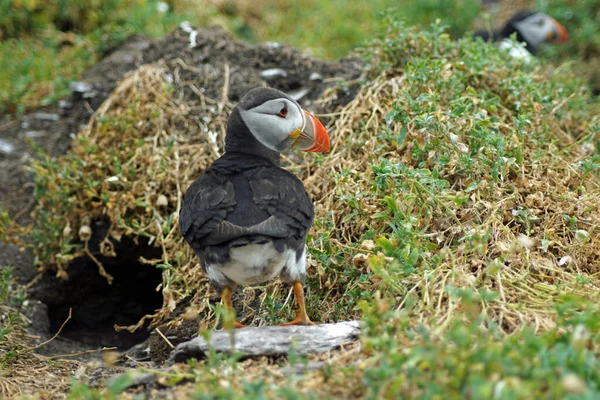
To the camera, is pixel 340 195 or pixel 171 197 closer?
pixel 340 195

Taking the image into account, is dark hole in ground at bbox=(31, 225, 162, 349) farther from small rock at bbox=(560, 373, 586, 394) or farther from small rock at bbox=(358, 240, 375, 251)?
small rock at bbox=(560, 373, 586, 394)

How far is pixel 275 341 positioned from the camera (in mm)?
2980

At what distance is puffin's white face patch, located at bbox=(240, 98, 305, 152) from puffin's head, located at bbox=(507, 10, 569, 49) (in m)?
4.82

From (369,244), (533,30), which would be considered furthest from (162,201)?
(533,30)

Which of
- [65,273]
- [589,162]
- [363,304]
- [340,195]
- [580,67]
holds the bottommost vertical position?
[65,273]

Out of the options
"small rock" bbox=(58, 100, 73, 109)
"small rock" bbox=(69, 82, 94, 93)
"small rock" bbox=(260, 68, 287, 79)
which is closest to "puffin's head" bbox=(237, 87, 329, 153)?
"small rock" bbox=(260, 68, 287, 79)

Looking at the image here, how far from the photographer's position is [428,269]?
3.20 m

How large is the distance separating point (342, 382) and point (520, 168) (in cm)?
207

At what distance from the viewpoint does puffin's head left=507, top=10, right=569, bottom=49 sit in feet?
25.3

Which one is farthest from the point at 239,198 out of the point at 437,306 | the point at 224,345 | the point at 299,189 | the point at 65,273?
the point at 65,273

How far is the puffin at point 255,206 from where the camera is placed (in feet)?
10.5

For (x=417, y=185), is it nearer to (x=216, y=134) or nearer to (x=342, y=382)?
(x=342, y=382)

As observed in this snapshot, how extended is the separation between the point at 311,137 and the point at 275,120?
24 cm

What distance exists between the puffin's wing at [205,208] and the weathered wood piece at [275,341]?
1.65 feet
